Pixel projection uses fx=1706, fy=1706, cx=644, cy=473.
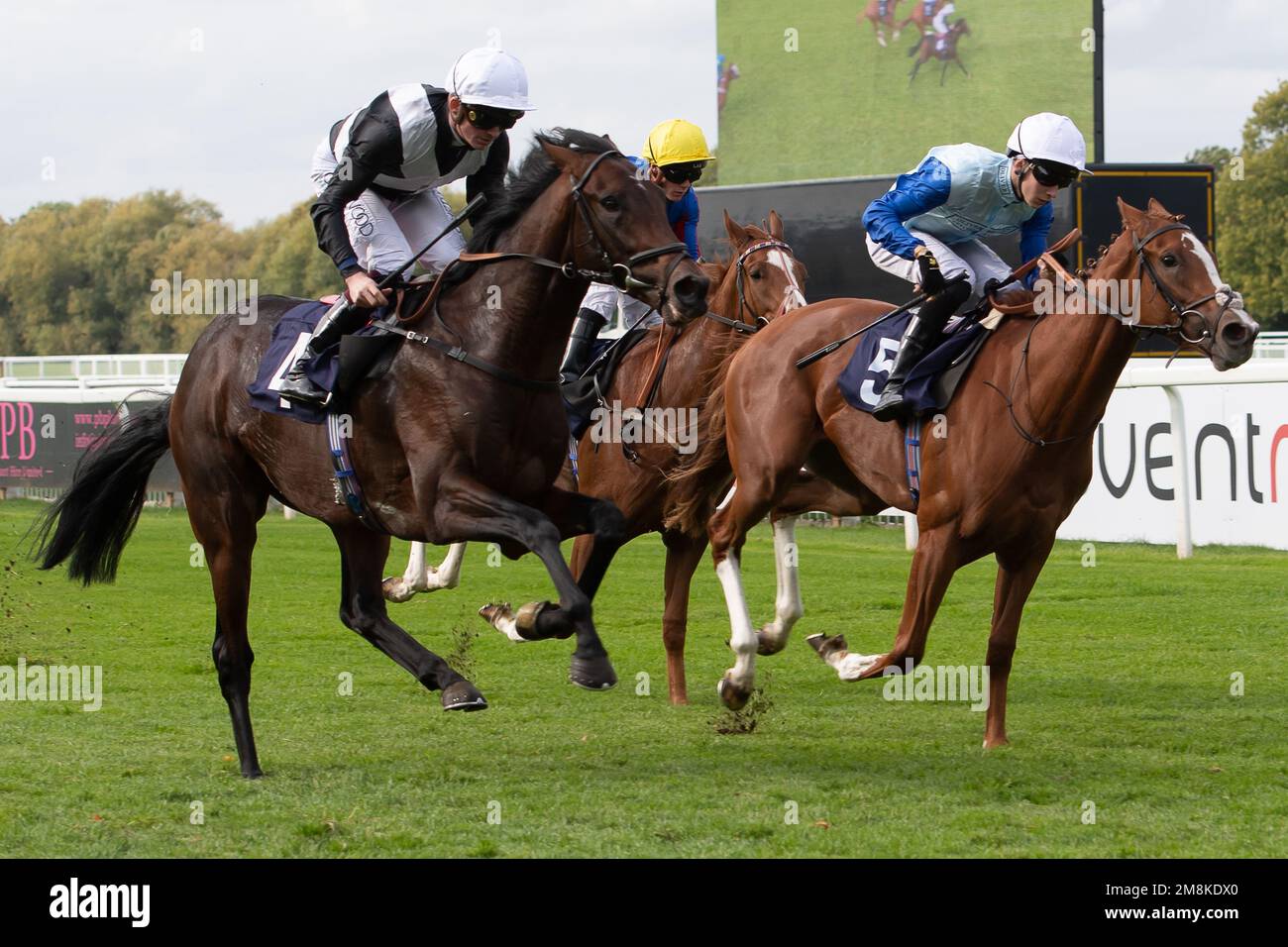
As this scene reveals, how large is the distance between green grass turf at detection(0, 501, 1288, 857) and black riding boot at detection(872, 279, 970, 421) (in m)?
1.21

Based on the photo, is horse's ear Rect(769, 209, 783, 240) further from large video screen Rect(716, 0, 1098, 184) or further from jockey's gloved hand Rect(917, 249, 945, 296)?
large video screen Rect(716, 0, 1098, 184)

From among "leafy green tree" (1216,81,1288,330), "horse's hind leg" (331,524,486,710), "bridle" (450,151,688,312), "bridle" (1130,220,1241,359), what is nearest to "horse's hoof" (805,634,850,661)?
"horse's hind leg" (331,524,486,710)

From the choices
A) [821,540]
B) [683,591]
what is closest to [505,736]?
[683,591]

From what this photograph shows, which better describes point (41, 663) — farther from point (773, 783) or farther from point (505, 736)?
point (773, 783)

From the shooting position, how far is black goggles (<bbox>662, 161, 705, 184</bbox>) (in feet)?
23.0

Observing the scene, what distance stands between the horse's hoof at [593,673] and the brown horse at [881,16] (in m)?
17.7

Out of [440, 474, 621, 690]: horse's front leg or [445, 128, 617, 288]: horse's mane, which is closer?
[440, 474, 621, 690]: horse's front leg

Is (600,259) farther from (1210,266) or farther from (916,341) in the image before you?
(1210,266)

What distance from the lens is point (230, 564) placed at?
5836mm

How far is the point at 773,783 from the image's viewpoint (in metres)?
5.32

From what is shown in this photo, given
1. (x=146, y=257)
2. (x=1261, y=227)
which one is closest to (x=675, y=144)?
(x=1261, y=227)

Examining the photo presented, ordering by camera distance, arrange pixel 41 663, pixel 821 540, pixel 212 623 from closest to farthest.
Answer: pixel 41 663 < pixel 212 623 < pixel 821 540

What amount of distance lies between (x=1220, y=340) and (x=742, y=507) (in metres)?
2.22

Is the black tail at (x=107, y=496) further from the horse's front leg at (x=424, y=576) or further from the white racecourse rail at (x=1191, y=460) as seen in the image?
the white racecourse rail at (x=1191, y=460)
